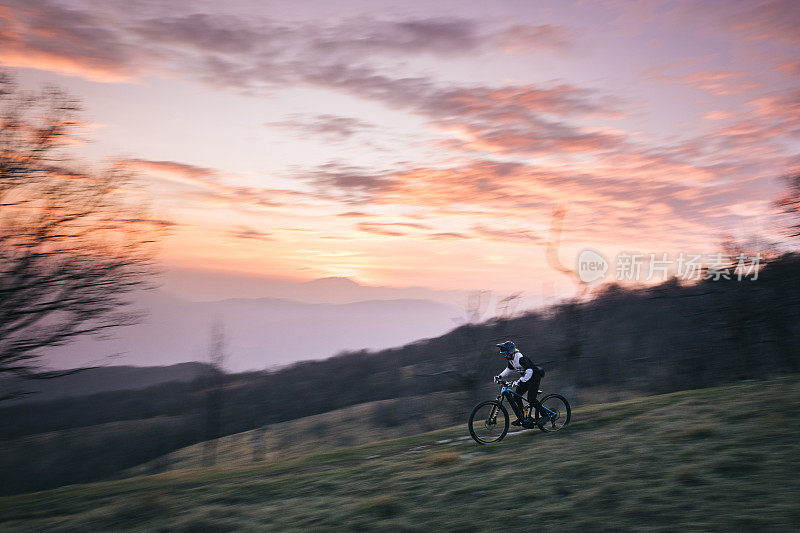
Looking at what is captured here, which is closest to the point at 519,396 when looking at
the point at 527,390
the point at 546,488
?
the point at 527,390

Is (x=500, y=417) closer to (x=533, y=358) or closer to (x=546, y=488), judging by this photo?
(x=546, y=488)

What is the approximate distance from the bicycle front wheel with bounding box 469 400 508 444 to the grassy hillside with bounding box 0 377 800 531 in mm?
399

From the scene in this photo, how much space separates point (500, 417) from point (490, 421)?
0.41 metres

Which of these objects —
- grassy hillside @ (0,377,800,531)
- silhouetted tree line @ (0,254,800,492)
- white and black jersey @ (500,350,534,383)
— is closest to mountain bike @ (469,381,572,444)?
white and black jersey @ (500,350,534,383)

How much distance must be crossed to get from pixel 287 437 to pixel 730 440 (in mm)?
59837

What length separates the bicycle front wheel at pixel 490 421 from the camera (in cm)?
1441

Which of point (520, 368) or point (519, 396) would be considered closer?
point (520, 368)

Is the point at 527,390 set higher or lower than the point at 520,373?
lower

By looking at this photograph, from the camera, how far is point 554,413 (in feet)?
48.7

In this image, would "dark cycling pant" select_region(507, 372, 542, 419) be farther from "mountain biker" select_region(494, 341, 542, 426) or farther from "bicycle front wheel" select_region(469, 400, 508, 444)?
"bicycle front wheel" select_region(469, 400, 508, 444)

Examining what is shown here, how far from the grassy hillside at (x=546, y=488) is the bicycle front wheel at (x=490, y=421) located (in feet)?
1.31

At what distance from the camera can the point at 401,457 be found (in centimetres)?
1534

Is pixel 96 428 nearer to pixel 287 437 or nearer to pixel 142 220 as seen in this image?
pixel 287 437

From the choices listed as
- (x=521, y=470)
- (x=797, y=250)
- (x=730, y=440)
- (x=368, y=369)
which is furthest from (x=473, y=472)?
(x=368, y=369)
